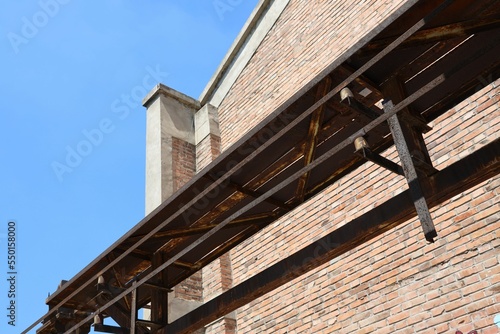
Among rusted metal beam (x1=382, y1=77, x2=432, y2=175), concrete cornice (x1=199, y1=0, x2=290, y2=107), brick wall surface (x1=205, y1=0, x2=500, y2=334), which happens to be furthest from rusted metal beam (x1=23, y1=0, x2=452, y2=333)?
concrete cornice (x1=199, y1=0, x2=290, y2=107)

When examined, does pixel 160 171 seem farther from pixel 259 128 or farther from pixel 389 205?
pixel 389 205

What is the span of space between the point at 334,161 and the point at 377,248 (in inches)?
79.6

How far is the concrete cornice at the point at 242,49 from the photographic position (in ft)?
34.5

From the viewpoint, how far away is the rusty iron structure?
4.15m

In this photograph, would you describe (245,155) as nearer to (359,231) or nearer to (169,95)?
(359,231)

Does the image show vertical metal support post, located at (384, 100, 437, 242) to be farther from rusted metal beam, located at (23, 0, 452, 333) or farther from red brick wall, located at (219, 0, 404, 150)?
red brick wall, located at (219, 0, 404, 150)

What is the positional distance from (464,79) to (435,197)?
111 cm

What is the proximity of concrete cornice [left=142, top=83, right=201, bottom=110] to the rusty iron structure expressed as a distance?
4674mm

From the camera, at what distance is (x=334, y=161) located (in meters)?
5.33

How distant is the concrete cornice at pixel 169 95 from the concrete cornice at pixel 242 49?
0.17m

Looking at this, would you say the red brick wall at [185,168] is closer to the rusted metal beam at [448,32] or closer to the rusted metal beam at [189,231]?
the rusted metal beam at [189,231]

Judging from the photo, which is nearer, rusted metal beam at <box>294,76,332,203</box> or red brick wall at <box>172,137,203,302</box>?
rusted metal beam at <box>294,76,332,203</box>

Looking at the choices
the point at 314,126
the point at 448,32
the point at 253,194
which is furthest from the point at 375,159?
the point at 253,194

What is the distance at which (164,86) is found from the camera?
424 inches
